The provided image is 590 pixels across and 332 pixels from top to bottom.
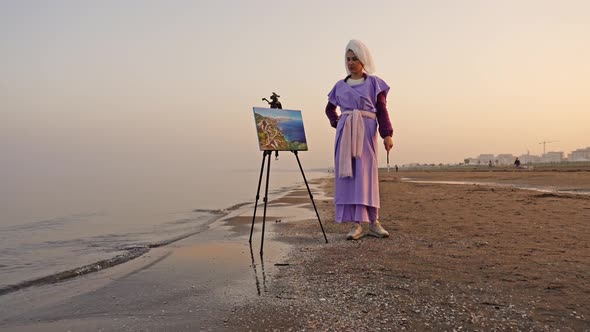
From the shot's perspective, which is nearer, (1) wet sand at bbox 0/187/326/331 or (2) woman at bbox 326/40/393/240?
(1) wet sand at bbox 0/187/326/331

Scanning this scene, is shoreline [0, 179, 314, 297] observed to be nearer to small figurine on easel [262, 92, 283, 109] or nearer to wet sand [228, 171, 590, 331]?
wet sand [228, 171, 590, 331]

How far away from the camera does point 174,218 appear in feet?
38.4

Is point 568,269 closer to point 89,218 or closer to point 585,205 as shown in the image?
point 585,205

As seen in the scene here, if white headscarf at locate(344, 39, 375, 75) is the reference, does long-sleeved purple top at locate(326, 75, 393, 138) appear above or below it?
below

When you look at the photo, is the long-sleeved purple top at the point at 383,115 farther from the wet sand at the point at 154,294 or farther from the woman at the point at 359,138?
the wet sand at the point at 154,294

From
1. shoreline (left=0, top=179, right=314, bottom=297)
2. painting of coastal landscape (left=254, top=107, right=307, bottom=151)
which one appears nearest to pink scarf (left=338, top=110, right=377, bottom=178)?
painting of coastal landscape (left=254, top=107, right=307, bottom=151)

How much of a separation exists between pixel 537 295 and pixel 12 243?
919 cm

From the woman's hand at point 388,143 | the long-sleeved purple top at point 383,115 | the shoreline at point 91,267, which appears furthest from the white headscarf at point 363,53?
the shoreline at point 91,267

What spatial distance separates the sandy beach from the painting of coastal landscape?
66.5 inches

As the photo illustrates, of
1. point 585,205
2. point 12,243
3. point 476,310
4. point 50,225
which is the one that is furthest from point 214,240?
point 585,205

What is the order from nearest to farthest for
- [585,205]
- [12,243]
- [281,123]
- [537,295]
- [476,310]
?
[476,310] < [537,295] < [281,123] < [12,243] < [585,205]

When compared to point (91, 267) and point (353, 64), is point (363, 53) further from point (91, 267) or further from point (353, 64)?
point (91, 267)

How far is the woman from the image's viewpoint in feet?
21.8

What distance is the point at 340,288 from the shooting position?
3885mm
